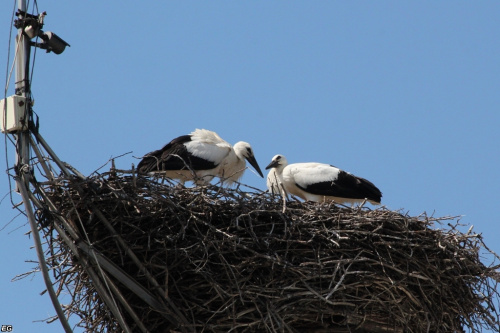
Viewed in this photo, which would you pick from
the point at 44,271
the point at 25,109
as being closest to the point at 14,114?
the point at 25,109

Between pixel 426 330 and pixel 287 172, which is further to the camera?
pixel 287 172

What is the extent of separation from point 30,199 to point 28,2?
1.51 meters

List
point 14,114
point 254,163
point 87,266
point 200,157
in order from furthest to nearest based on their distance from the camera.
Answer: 1. point 254,163
2. point 200,157
3. point 87,266
4. point 14,114

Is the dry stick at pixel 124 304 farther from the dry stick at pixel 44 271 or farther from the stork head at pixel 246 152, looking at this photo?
the stork head at pixel 246 152

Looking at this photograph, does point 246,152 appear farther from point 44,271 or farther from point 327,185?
point 44,271

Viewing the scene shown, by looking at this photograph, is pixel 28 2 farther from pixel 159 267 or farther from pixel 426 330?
pixel 426 330

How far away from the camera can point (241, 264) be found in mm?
6801

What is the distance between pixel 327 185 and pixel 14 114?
438 cm

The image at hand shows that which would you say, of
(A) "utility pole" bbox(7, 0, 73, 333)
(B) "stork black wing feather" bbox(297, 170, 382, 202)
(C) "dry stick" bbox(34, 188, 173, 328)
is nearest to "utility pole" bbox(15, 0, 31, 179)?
(A) "utility pole" bbox(7, 0, 73, 333)

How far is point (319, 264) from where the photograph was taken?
6879 millimetres

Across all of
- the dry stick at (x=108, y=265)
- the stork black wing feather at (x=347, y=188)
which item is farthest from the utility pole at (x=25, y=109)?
the stork black wing feather at (x=347, y=188)

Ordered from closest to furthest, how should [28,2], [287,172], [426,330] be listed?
[28,2] < [426,330] < [287,172]

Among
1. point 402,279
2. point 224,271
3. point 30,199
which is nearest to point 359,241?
point 402,279

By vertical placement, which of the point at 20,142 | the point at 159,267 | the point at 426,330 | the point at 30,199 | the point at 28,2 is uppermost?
the point at 28,2
